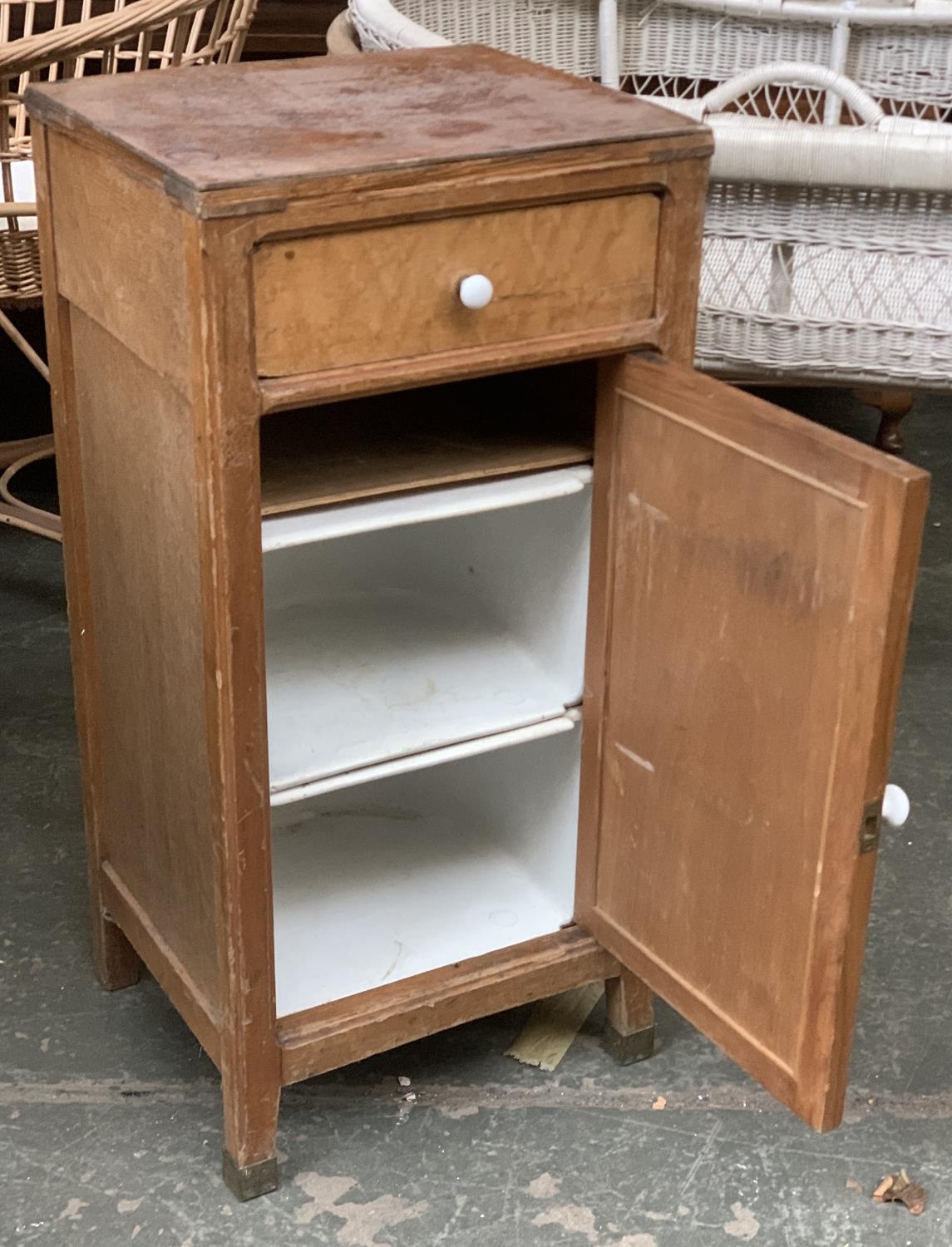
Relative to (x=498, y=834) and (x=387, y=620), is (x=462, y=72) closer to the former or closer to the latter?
(x=387, y=620)

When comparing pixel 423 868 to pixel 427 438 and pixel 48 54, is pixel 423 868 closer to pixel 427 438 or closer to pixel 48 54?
pixel 427 438

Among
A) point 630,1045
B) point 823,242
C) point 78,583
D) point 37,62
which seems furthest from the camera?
point 37,62

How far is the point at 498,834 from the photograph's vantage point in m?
1.92

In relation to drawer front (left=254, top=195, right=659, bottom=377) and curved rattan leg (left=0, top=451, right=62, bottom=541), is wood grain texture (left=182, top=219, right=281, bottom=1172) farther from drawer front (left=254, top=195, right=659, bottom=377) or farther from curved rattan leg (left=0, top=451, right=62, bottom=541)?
curved rattan leg (left=0, top=451, right=62, bottom=541)

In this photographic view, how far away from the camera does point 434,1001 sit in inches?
65.0

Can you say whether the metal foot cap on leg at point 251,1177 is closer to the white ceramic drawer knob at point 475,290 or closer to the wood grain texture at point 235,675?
the wood grain texture at point 235,675

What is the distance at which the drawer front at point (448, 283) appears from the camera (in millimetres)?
1287

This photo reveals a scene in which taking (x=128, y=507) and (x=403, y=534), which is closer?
(x=128, y=507)

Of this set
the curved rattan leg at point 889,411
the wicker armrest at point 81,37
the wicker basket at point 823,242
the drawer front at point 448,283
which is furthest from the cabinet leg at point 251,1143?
the curved rattan leg at point 889,411

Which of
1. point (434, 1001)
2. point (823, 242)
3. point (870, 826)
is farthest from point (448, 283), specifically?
point (823, 242)

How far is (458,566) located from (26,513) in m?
1.25

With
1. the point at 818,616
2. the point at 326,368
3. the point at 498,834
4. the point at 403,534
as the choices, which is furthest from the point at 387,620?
the point at 818,616

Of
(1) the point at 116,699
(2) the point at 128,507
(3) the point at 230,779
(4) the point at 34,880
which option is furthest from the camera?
(4) the point at 34,880

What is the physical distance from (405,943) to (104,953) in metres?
0.37
